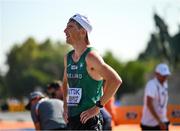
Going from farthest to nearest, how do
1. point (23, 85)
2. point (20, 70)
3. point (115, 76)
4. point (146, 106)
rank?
point (20, 70)
point (23, 85)
point (146, 106)
point (115, 76)

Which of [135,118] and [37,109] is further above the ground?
[37,109]

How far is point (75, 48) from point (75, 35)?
0.12 meters

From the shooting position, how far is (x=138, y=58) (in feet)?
309

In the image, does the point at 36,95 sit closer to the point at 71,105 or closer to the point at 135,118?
the point at 71,105

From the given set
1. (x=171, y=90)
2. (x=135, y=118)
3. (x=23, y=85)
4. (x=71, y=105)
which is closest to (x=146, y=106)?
(x=71, y=105)

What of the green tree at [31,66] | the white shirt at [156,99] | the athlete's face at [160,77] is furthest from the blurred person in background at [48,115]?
the green tree at [31,66]

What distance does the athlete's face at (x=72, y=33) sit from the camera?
196 inches

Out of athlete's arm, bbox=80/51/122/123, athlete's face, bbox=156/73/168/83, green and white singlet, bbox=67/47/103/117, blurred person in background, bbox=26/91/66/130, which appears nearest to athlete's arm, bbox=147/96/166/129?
athlete's face, bbox=156/73/168/83

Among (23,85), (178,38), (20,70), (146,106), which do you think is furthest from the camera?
(20,70)

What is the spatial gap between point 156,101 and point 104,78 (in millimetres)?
3855

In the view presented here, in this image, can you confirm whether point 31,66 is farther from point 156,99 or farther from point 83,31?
point 83,31

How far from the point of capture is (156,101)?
28.1ft

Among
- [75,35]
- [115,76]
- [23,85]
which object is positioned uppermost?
[75,35]

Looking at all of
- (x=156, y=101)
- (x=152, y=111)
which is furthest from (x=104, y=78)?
(x=156, y=101)
